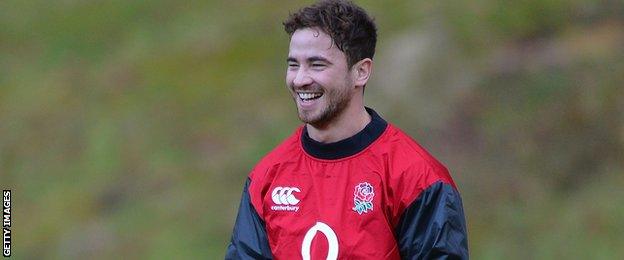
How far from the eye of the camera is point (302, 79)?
11.3ft

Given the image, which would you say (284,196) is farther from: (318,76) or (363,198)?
(318,76)

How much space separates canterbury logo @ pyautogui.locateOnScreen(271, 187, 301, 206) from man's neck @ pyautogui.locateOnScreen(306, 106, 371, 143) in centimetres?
16

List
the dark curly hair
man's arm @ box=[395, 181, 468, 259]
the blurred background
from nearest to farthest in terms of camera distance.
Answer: man's arm @ box=[395, 181, 468, 259] < the dark curly hair < the blurred background

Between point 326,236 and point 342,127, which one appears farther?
point 342,127

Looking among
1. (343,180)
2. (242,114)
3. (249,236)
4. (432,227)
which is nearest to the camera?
(432,227)

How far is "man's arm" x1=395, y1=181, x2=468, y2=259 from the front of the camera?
3.38 meters

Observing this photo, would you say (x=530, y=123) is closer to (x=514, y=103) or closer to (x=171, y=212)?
(x=514, y=103)

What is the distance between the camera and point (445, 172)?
3.51 meters

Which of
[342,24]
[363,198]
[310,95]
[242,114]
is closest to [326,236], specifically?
[363,198]

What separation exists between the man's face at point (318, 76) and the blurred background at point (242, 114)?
2.42m

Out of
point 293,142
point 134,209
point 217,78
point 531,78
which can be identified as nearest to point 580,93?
point 531,78

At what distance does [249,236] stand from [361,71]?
0.56 meters

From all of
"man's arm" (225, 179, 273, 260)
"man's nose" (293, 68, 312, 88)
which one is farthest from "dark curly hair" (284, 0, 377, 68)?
"man's arm" (225, 179, 273, 260)

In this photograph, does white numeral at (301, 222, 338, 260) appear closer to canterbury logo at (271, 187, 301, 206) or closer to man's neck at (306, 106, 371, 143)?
canterbury logo at (271, 187, 301, 206)
